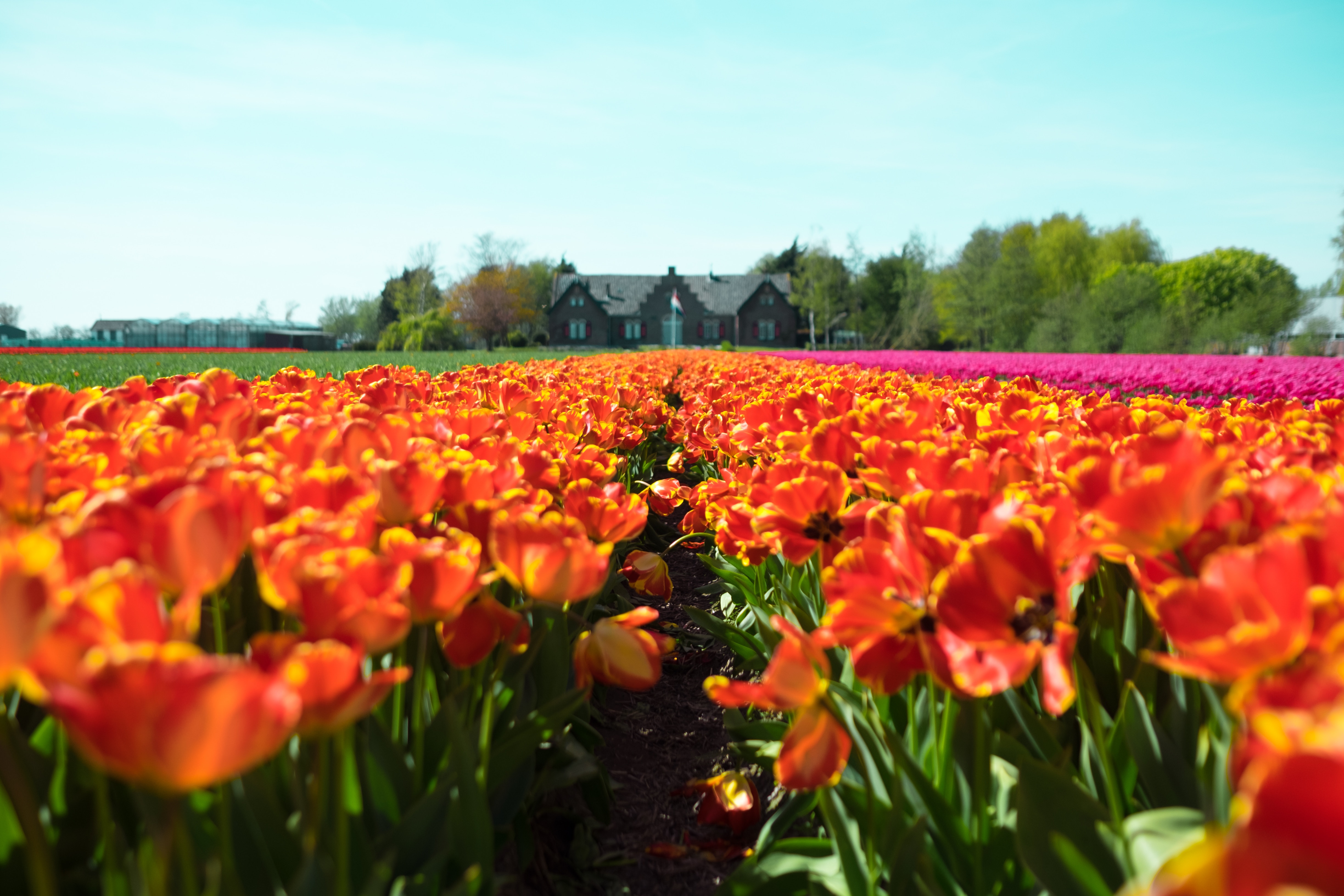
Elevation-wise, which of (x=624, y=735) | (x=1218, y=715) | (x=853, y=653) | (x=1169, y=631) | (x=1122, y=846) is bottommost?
(x=624, y=735)

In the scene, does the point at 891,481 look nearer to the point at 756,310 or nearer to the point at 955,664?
the point at 955,664

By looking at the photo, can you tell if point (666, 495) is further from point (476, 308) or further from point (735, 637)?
point (476, 308)

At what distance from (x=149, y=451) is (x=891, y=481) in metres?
1.17

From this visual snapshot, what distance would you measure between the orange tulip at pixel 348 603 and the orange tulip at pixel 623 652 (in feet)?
1.77

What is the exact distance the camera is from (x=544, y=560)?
104cm

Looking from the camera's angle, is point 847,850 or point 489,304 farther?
point 489,304

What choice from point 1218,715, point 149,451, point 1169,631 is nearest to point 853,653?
point 1169,631

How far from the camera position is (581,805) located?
7.29 feet

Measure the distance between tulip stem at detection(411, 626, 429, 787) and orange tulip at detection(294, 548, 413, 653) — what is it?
11.2 inches

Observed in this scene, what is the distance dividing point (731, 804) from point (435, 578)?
1359 millimetres

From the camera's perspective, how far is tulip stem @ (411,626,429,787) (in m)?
1.14

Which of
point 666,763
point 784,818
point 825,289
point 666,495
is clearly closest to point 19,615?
point 784,818

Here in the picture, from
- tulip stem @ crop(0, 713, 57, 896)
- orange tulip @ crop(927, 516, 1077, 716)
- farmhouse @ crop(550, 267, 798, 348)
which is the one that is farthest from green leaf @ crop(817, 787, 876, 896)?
farmhouse @ crop(550, 267, 798, 348)

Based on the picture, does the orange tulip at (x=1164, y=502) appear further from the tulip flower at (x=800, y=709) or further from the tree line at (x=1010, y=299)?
the tree line at (x=1010, y=299)
